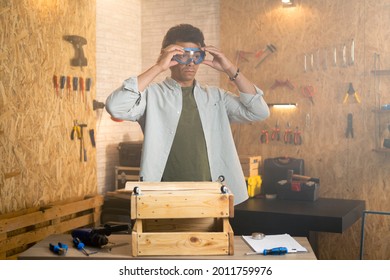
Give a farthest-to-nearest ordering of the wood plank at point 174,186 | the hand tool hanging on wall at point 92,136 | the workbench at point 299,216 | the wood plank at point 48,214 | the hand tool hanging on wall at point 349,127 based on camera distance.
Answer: the hand tool hanging on wall at point 92,136 < the hand tool hanging on wall at point 349,127 < the wood plank at point 48,214 < the workbench at point 299,216 < the wood plank at point 174,186

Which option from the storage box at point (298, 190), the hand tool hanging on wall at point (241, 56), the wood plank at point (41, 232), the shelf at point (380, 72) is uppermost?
the hand tool hanging on wall at point (241, 56)

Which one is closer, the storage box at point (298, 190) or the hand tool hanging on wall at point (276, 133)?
the storage box at point (298, 190)

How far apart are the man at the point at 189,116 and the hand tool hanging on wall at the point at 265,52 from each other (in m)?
0.66

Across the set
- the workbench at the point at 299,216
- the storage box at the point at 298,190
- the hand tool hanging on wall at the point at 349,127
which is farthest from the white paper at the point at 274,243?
the hand tool hanging on wall at the point at 349,127

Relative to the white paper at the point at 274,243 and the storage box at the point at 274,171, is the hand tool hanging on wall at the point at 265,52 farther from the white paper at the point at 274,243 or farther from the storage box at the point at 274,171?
the white paper at the point at 274,243

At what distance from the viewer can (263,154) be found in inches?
162

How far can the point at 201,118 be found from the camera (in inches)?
131

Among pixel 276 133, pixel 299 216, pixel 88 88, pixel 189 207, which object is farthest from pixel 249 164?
pixel 189 207

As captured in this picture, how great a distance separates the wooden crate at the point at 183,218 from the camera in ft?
8.06

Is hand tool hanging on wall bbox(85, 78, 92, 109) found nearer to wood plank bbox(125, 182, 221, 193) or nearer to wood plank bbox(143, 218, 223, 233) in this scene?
wood plank bbox(125, 182, 221, 193)

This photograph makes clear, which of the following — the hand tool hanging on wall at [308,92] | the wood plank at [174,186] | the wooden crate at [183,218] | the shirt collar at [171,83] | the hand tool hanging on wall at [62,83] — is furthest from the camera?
the hand tool hanging on wall at [62,83]

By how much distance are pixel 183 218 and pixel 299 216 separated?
4.12 ft

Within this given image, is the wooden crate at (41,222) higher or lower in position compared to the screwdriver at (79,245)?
lower
